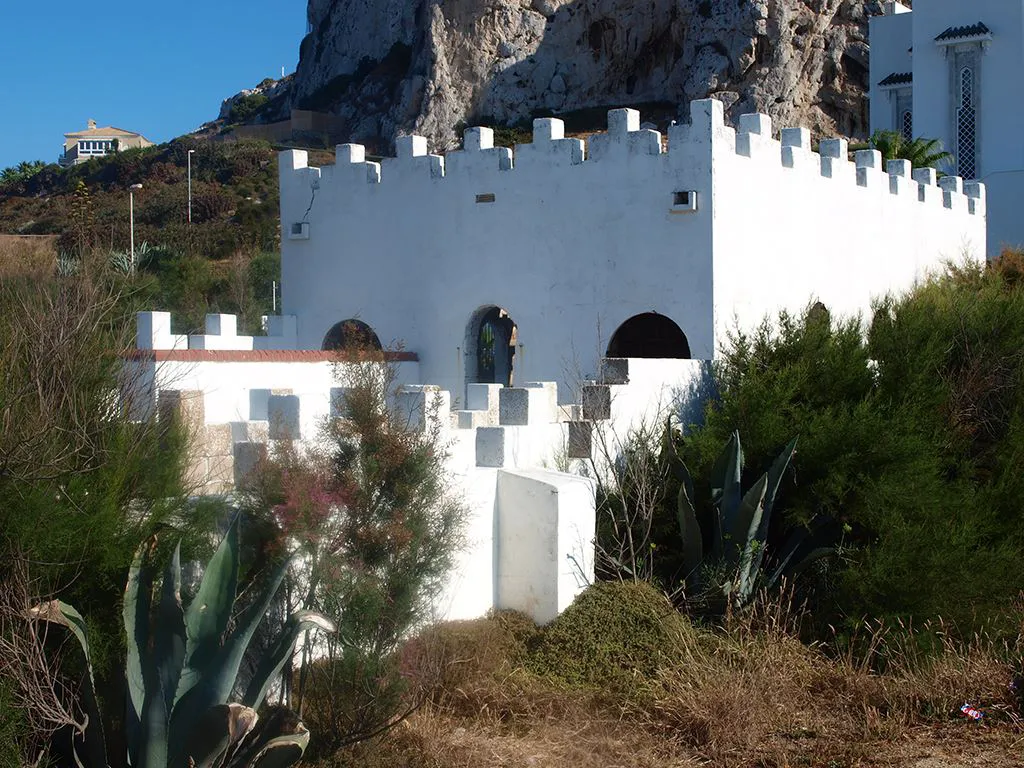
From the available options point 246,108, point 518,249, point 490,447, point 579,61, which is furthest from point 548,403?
point 246,108

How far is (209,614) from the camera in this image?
20.4 feet

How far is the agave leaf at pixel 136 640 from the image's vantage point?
6160mm

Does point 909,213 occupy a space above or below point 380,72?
below

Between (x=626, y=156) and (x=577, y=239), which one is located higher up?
(x=626, y=156)

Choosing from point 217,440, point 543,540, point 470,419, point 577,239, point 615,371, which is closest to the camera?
point 217,440

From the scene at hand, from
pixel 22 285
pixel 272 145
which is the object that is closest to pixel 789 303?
pixel 22 285

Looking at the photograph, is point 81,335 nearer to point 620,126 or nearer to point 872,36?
point 620,126

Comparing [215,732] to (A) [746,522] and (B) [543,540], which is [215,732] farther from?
(A) [746,522]

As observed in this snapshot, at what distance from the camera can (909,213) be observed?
18.5 m

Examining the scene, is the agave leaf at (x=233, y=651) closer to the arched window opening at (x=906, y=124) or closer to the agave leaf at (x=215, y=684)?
the agave leaf at (x=215, y=684)

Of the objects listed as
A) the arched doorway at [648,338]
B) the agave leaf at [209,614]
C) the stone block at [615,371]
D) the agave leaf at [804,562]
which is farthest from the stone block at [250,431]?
the arched doorway at [648,338]

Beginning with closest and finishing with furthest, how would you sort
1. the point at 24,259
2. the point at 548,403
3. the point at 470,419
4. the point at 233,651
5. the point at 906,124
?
1. the point at 233,651
2. the point at 24,259
3. the point at 470,419
4. the point at 548,403
5. the point at 906,124

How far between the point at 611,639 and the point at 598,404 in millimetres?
2777

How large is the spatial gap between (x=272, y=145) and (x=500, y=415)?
173 ft
